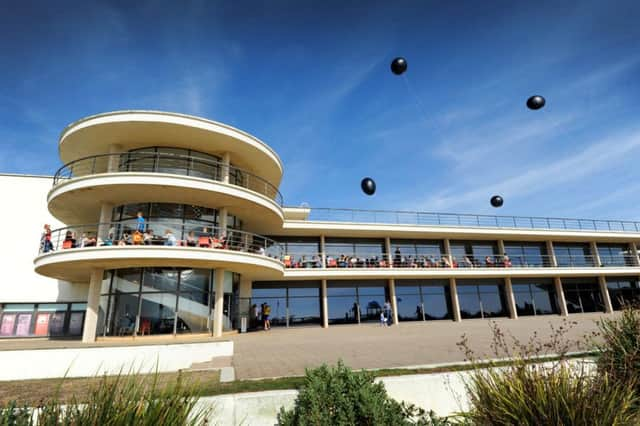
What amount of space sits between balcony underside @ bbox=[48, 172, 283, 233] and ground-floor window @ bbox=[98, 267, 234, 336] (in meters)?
3.29

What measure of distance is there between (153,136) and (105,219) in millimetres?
4423

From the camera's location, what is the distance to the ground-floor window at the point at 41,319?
63.6 ft

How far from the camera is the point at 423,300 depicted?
82.5ft

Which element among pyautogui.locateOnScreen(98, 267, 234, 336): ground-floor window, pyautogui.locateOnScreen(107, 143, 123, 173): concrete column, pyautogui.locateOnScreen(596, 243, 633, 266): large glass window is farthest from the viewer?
pyautogui.locateOnScreen(596, 243, 633, 266): large glass window

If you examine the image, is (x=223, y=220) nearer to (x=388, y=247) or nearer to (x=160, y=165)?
(x=160, y=165)

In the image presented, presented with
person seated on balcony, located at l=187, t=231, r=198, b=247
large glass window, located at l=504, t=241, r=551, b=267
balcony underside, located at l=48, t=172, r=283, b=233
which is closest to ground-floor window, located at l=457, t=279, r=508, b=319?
large glass window, located at l=504, t=241, r=551, b=267

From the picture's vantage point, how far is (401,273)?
23.0 meters

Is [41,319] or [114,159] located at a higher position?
[114,159]

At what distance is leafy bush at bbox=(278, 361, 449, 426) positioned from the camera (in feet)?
13.6

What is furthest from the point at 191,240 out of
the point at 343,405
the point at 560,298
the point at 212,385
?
the point at 560,298

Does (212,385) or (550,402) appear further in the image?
Result: (212,385)

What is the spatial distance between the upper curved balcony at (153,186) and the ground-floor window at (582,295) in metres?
26.0

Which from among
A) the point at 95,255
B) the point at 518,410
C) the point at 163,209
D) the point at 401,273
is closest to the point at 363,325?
the point at 401,273

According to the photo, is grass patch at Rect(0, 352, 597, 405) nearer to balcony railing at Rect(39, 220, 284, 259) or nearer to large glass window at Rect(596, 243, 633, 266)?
balcony railing at Rect(39, 220, 284, 259)
